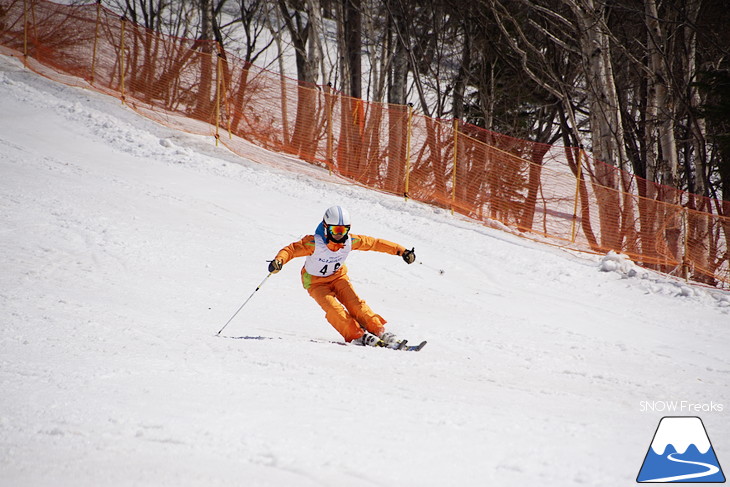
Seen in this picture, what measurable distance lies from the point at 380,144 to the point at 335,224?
7.58 m

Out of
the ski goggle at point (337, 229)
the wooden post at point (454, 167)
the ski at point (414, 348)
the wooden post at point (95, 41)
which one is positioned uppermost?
the wooden post at point (95, 41)

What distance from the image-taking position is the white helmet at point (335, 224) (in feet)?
19.9

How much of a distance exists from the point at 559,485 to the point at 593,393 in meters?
1.97

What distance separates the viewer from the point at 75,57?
15.7 metres

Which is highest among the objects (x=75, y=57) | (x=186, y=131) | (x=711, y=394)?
(x=75, y=57)

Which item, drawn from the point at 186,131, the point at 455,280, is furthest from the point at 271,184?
the point at 455,280

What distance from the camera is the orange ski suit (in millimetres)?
5930

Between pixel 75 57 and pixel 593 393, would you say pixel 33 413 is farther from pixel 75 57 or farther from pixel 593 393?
pixel 75 57

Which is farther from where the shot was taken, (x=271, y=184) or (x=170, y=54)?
(x=170, y=54)

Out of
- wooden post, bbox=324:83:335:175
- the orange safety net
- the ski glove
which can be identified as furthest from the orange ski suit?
wooden post, bbox=324:83:335:175

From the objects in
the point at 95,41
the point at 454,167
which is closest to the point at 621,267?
the point at 454,167

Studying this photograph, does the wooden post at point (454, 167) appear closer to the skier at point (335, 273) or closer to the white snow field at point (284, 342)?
the white snow field at point (284, 342)

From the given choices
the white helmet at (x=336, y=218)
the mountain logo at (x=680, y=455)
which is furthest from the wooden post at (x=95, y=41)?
the mountain logo at (x=680, y=455)

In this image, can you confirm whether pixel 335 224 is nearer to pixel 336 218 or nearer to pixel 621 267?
pixel 336 218
